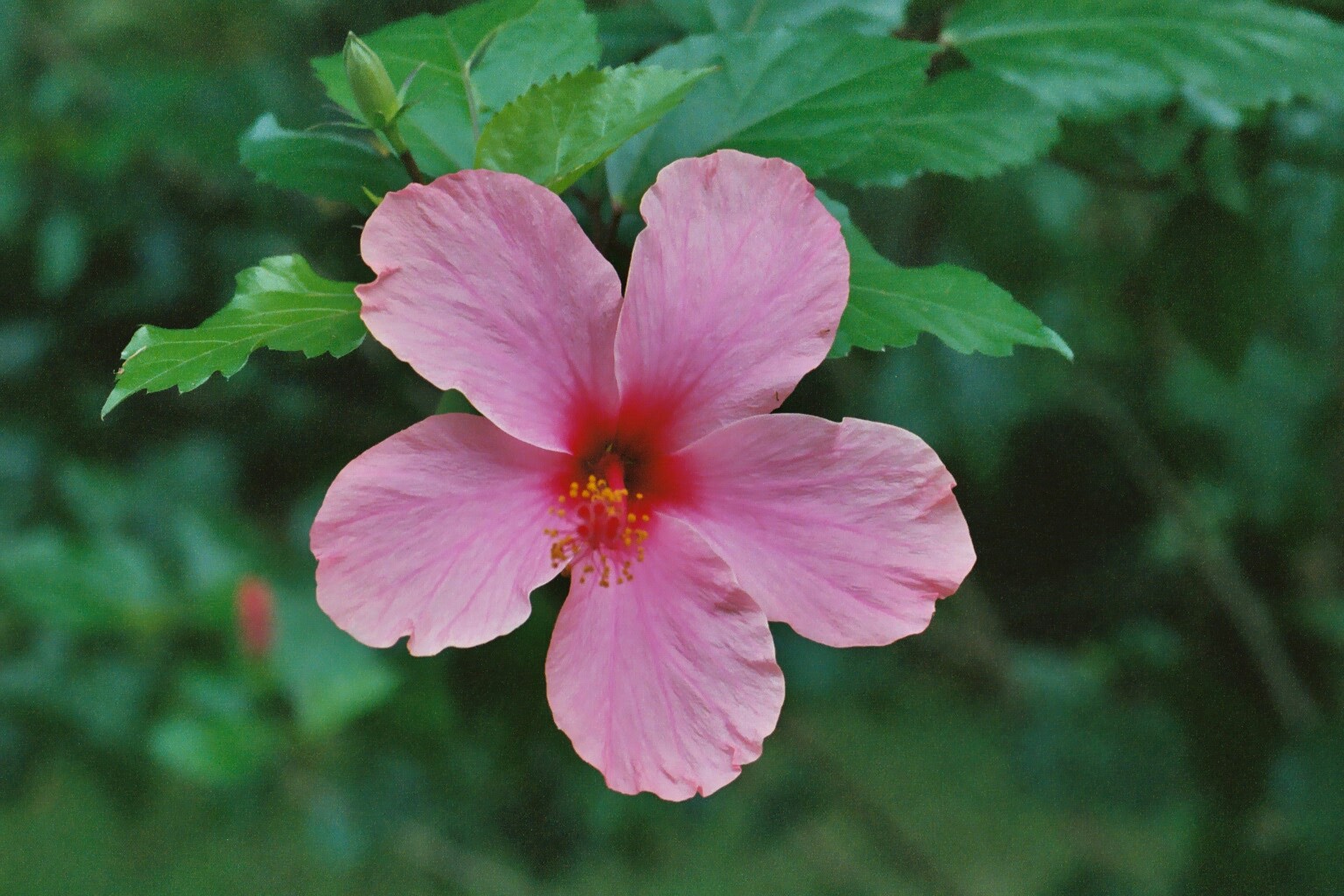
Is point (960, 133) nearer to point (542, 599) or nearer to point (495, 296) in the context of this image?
point (495, 296)

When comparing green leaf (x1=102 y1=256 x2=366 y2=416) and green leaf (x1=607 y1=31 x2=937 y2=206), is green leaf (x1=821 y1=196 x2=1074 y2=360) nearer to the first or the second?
green leaf (x1=607 y1=31 x2=937 y2=206)

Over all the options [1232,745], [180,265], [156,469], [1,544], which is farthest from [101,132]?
[1232,745]

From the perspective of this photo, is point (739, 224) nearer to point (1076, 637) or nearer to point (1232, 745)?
point (1232, 745)

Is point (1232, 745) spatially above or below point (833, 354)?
below

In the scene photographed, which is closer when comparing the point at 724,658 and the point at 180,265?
the point at 724,658

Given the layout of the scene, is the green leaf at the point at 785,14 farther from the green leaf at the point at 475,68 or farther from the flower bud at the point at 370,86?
the flower bud at the point at 370,86

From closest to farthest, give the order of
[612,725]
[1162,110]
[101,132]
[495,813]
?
[612,725] → [1162,110] → [101,132] → [495,813]

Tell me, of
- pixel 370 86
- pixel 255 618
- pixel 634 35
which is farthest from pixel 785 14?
pixel 255 618

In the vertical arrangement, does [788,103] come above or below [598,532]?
above
